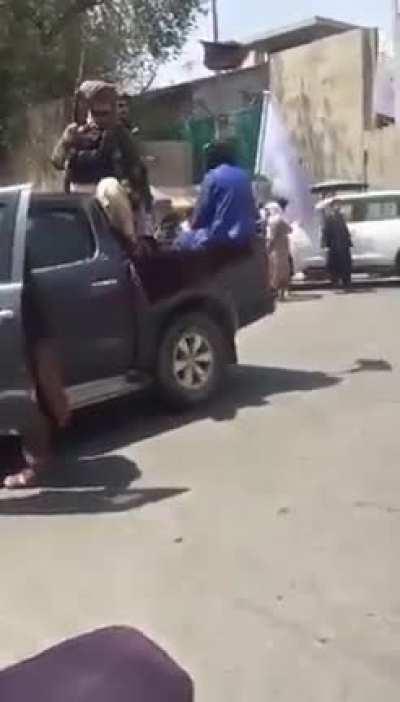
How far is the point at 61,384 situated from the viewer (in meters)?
8.42

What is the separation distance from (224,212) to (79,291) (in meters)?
Answer: 2.01

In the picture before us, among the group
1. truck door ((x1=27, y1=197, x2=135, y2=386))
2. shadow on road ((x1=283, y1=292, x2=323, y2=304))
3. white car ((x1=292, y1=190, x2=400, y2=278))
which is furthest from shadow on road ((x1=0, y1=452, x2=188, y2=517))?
white car ((x1=292, y1=190, x2=400, y2=278))

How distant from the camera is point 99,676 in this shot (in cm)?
194

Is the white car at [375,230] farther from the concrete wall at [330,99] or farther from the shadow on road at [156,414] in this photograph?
the shadow on road at [156,414]

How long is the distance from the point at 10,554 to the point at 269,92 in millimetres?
30457

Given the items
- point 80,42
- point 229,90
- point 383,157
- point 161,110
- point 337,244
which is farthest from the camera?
point 161,110

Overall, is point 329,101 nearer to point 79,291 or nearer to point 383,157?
point 383,157

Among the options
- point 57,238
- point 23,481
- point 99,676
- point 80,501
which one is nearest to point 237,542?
point 80,501

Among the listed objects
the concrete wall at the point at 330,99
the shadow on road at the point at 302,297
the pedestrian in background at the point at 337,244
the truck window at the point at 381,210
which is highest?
the concrete wall at the point at 330,99

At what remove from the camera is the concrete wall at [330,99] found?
32625 mm

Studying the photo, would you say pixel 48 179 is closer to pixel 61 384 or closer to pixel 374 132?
pixel 374 132

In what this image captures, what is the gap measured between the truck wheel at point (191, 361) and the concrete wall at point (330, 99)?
22969 millimetres

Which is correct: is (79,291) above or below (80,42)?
below

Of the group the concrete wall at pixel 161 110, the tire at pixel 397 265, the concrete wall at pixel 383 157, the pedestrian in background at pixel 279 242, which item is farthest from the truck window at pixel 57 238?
the concrete wall at pixel 161 110
